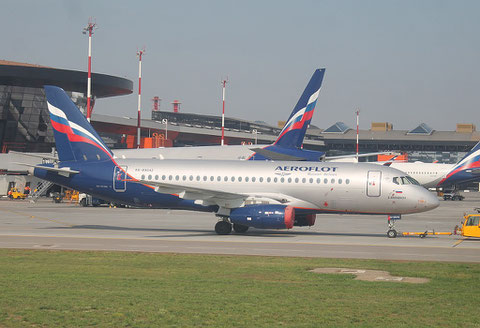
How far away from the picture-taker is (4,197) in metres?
81.5

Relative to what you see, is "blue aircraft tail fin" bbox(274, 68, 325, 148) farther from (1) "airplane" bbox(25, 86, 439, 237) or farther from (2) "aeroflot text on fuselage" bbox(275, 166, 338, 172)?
(2) "aeroflot text on fuselage" bbox(275, 166, 338, 172)

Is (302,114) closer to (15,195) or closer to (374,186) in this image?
(374,186)

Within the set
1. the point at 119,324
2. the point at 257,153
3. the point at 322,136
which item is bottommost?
the point at 119,324

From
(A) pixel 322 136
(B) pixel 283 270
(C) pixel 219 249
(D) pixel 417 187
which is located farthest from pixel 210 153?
(A) pixel 322 136

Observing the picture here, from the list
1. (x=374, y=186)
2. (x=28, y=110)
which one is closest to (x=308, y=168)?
(x=374, y=186)

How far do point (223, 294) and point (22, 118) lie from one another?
3810 inches

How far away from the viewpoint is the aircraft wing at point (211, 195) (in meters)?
33.7

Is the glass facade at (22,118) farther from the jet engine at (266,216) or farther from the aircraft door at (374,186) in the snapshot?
the aircraft door at (374,186)

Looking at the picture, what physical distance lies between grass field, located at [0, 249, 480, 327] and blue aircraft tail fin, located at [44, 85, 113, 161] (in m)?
14.8

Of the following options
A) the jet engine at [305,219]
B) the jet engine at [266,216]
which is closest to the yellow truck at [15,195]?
the jet engine at [305,219]

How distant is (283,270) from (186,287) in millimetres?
4618

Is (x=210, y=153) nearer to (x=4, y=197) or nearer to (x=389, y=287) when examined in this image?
(x=4, y=197)

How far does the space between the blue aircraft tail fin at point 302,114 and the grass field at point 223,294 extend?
26080mm

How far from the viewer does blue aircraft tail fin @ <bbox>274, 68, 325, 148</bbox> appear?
4959cm
